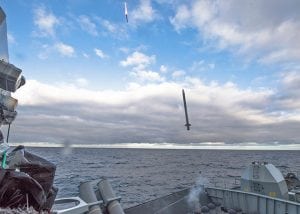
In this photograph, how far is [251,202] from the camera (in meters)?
21.8

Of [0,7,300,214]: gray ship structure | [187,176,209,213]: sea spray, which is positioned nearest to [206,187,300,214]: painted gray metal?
[0,7,300,214]: gray ship structure

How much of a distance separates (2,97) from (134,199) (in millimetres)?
36066

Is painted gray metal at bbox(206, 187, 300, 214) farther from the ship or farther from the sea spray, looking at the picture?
the sea spray

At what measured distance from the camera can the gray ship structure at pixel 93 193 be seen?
16.5 ft

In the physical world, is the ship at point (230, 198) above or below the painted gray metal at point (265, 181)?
below

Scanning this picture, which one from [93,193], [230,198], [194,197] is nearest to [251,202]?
[230,198]

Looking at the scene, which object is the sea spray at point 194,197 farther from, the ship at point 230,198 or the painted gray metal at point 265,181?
the painted gray metal at point 265,181

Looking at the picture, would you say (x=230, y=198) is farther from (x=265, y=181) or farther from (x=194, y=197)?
(x=265, y=181)

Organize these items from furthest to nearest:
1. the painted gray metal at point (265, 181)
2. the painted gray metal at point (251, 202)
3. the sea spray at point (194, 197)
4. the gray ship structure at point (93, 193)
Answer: the sea spray at point (194, 197)
the painted gray metal at point (265, 181)
the painted gray metal at point (251, 202)
the gray ship structure at point (93, 193)

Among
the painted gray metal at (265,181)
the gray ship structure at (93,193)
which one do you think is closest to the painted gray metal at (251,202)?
the gray ship structure at (93,193)

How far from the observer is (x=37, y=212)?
4.93 meters

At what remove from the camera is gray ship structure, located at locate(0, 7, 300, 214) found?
504cm

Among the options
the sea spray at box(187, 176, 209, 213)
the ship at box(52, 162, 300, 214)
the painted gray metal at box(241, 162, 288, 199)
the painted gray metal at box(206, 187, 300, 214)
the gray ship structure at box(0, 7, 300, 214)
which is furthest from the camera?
the sea spray at box(187, 176, 209, 213)

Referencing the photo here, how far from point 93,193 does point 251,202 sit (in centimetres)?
1226
